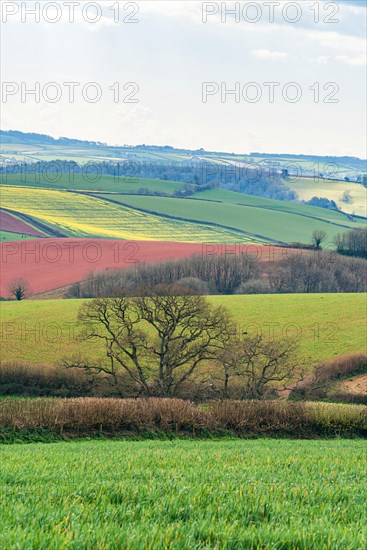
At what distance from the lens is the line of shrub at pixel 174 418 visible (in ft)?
89.7

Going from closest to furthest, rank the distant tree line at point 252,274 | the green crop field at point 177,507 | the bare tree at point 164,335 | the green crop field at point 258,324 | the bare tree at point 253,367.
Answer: the green crop field at point 177,507 < the bare tree at point 164,335 < the bare tree at point 253,367 < the green crop field at point 258,324 < the distant tree line at point 252,274

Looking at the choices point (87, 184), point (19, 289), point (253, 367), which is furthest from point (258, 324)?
point (87, 184)

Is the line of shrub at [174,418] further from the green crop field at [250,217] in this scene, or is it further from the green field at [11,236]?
the green crop field at [250,217]

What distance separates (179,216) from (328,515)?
496ft

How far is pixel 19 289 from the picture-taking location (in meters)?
93.0

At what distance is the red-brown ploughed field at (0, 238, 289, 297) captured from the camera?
98.4 meters

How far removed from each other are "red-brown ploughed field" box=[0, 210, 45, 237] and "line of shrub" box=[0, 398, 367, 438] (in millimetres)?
107376

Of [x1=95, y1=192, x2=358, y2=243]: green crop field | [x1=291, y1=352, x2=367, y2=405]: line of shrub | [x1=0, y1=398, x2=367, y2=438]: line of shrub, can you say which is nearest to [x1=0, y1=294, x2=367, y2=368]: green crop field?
[x1=291, y1=352, x2=367, y2=405]: line of shrub

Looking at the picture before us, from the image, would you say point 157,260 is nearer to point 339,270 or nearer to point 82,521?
point 339,270

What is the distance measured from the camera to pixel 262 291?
97.4 m

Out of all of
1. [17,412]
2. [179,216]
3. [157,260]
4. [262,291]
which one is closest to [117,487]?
[17,412]

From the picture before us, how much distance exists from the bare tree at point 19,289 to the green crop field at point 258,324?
52.3 feet

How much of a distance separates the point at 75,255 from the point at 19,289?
56.4ft

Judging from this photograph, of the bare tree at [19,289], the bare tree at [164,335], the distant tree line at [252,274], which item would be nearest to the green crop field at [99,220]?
the distant tree line at [252,274]
